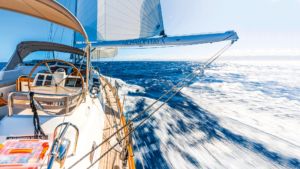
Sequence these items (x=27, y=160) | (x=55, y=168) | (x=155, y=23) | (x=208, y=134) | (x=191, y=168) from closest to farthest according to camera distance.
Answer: (x=27, y=160) → (x=55, y=168) → (x=191, y=168) → (x=208, y=134) → (x=155, y=23)

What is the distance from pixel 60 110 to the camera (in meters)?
3.11

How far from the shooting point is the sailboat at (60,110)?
1.68 meters

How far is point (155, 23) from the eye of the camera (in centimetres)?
784

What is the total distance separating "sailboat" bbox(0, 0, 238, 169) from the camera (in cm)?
168

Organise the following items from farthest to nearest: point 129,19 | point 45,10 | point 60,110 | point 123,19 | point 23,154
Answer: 1. point 123,19
2. point 129,19
3. point 45,10
4. point 60,110
5. point 23,154

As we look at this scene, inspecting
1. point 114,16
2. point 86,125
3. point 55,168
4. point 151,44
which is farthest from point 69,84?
point 114,16

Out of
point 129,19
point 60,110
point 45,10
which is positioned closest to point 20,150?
point 60,110

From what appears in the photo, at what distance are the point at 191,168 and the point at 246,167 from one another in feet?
5.61

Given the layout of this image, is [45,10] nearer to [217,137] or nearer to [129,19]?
[129,19]

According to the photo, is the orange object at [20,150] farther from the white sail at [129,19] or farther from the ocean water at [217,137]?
the white sail at [129,19]

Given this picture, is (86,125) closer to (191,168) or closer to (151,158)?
(151,158)

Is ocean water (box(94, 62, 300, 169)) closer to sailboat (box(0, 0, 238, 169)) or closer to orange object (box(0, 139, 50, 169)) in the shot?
sailboat (box(0, 0, 238, 169))

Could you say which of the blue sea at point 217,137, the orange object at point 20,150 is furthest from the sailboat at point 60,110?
the blue sea at point 217,137

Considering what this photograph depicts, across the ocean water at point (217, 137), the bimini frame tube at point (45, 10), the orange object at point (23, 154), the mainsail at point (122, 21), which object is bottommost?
the ocean water at point (217, 137)
